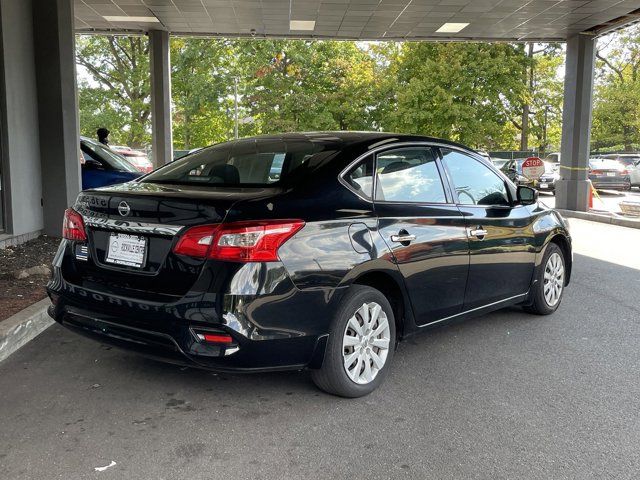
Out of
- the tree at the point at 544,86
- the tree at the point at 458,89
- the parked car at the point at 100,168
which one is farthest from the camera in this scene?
the tree at the point at 544,86

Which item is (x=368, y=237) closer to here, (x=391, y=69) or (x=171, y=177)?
(x=171, y=177)

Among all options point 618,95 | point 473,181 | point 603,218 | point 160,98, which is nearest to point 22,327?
point 473,181

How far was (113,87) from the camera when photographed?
115ft

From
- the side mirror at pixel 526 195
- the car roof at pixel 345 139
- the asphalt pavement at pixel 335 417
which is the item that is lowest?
→ the asphalt pavement at pixel 335 417

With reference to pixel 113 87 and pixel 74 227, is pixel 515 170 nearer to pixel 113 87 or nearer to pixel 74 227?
pixel 113 87

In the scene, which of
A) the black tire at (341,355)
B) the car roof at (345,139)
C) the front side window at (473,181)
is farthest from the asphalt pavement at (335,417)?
the car roof at (345,139)

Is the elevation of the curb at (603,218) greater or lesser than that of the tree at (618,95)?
lesser

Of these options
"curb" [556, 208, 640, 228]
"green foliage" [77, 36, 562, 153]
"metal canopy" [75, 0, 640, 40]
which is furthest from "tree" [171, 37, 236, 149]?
"curb" [556, 208, 640, 228]

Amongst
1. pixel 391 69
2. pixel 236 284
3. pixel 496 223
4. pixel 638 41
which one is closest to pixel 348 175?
pixel 236 284

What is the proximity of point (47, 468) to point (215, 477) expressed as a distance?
797 mm

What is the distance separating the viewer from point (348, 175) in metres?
3.94

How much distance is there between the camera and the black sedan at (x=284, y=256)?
3.36 metres

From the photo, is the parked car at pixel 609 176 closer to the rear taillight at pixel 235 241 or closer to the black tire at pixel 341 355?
the black tire at pixel 341 355

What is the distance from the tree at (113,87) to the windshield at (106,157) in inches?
912
